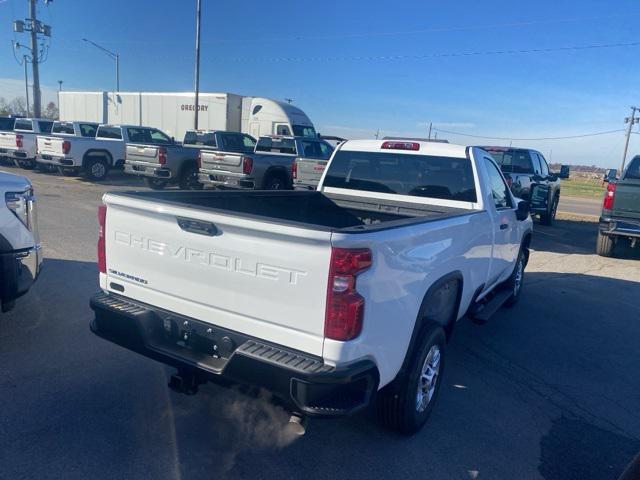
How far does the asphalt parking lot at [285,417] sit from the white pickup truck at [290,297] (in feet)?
1.18

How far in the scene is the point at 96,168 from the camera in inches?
696

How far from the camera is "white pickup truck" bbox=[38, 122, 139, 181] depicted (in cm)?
1677

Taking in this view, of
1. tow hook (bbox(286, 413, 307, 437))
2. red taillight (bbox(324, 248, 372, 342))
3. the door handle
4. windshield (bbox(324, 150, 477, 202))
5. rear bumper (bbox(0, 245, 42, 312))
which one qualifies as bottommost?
tow hook (bbox(286, 413, 307, 437))

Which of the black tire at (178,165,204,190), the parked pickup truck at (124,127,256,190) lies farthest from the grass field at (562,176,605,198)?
the black tire at (178,165,204,190)

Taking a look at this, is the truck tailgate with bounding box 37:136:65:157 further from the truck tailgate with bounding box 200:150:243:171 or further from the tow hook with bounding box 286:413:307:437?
the tow hook with bounding box 286:413:307:437

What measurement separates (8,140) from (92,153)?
404cm

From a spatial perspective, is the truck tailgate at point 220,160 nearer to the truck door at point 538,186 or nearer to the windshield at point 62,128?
the truck door at point 538,186

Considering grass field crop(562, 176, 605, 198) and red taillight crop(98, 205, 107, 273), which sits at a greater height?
red taillight crop(98, 205, 107, 273)

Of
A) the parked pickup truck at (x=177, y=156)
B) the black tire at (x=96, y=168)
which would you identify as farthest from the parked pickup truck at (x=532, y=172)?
the black tire at (x=96, y=168)

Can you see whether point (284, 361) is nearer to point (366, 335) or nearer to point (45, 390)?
point (366, 335)

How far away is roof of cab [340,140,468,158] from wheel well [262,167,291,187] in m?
9.12

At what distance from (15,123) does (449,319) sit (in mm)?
22510

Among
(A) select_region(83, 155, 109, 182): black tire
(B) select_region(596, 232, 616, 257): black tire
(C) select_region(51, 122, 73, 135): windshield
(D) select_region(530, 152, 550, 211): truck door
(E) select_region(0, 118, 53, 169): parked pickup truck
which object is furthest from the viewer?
(C) select_region(51, 122, 73, 135): windshield

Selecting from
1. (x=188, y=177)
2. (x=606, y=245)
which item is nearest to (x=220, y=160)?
(x=188, y=177)
